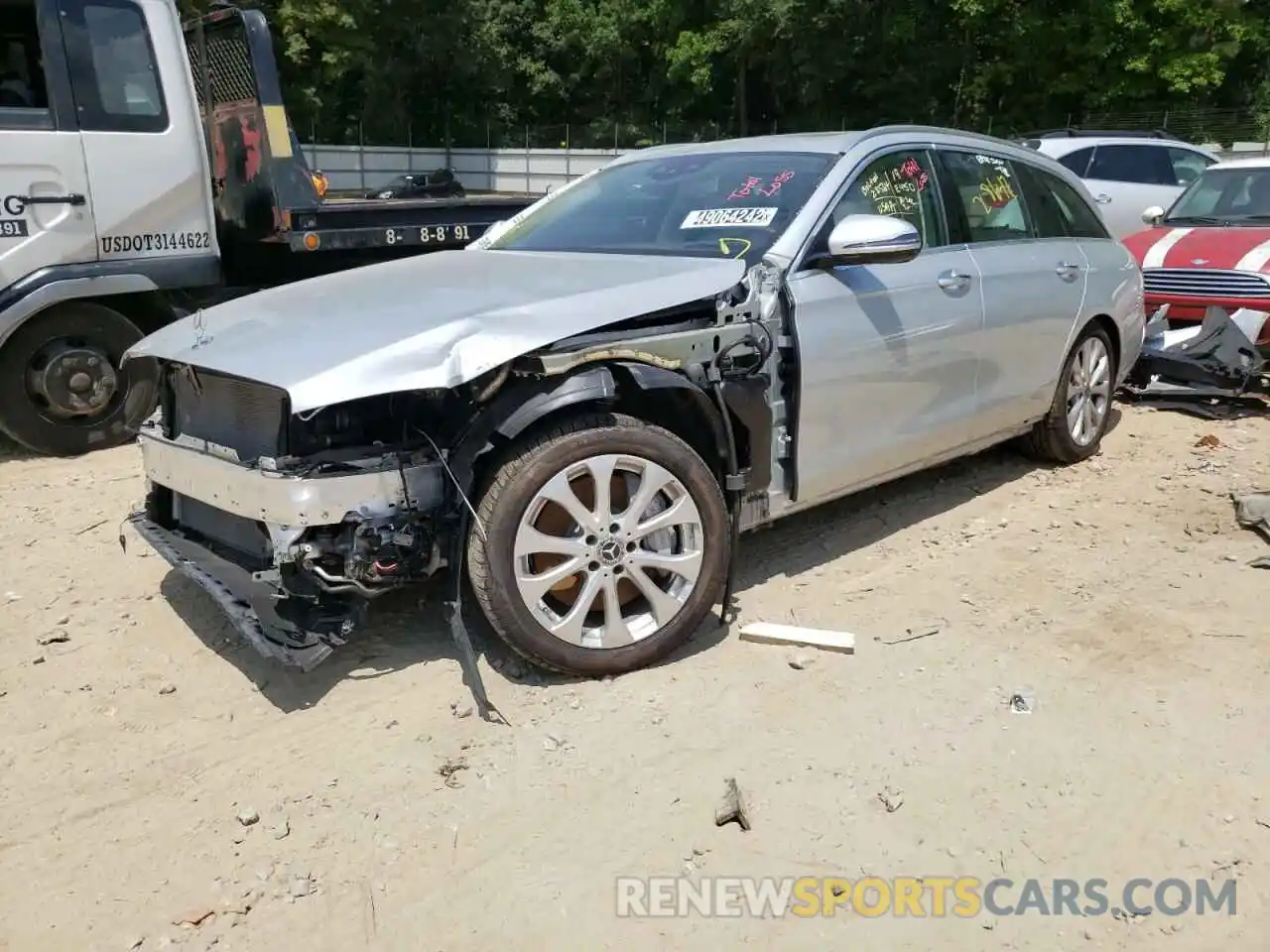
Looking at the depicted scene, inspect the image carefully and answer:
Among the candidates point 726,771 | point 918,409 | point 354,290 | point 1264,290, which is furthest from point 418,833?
point 1264,290

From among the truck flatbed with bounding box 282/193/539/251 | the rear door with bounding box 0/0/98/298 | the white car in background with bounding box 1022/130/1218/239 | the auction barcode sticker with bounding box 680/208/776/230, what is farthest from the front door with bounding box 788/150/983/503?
the white car in background with bounding box 1022/130/1218/239

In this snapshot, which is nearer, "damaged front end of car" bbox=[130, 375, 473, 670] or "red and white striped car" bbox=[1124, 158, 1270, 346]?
"damaged front end of car" bbox=[130, 375, 473, 670]

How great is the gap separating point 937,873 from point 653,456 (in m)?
1.47

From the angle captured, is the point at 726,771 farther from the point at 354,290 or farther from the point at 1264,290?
the point at 1264,290

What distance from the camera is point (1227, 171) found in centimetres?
888

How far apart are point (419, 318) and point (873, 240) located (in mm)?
1605

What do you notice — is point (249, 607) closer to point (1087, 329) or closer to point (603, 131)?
point (1087, 329)

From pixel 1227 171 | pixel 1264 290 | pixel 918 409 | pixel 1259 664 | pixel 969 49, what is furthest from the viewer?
pixel 969 49

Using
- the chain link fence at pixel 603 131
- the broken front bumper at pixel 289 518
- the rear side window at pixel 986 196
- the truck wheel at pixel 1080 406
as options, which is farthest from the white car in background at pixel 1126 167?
the chain link fence at pixel 603 131

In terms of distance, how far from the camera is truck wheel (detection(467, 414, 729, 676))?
329cm

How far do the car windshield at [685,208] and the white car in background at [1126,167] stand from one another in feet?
26.3

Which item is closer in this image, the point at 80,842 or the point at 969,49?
the point at 80,842

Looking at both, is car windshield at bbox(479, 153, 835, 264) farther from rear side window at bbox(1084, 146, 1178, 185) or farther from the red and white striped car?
rear side window at bbox(1084, 146, 1178, 185)

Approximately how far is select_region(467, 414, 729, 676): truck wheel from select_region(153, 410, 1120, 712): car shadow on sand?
18 centimetres
